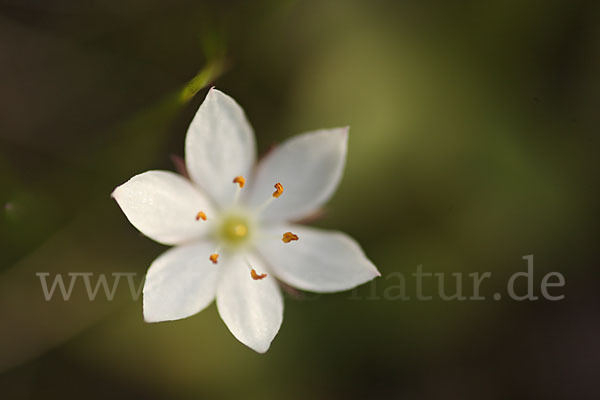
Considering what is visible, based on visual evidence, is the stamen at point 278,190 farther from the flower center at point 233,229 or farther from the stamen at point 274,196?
the flower center at point 233,229

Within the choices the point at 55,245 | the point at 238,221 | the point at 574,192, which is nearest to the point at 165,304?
the point at 238,221

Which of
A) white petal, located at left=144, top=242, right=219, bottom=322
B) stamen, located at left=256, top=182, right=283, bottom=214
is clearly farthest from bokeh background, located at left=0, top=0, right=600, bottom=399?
white petal, located at left=144, top=242, right=219, bottom=322

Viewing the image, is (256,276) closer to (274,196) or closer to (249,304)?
(249,304)

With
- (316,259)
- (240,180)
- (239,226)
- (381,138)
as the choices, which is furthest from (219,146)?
(381,138)

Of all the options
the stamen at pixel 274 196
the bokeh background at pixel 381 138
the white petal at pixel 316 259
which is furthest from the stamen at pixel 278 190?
the bokeh background at pixel 381 138

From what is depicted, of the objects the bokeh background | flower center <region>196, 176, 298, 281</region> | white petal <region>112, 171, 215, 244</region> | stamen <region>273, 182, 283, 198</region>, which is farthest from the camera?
the bokeh background

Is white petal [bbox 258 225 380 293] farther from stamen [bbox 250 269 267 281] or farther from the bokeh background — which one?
the bokeh background

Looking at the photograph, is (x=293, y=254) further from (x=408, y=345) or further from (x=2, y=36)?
(x=2, y=36)
